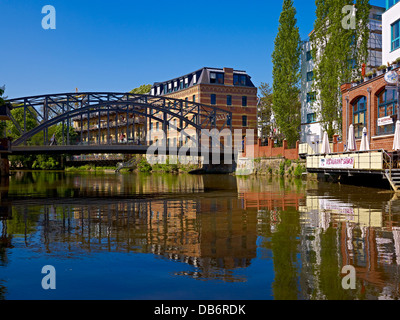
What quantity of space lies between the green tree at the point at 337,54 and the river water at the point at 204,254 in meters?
25.3

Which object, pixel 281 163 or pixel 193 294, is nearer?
pixel 193 294

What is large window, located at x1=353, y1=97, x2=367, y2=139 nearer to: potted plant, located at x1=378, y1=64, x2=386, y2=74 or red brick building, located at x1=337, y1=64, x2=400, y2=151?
red brick building, located at x1=337, y1=64, x2=400, y2=151

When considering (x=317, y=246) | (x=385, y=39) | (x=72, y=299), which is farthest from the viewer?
(x=385, y=39)

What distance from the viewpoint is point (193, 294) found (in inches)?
246

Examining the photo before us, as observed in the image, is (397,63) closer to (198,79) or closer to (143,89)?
(198,79)

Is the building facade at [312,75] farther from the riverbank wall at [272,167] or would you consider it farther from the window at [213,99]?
the window at [213,99]

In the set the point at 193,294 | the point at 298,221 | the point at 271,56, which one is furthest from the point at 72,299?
the point at 271,56

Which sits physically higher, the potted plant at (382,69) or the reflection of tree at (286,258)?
the potted plant at (382,69)

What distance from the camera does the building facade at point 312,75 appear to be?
44.3m

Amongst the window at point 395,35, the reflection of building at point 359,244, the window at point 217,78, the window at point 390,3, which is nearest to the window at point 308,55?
the window at point 390,3

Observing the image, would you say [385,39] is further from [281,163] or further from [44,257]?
[44,257]

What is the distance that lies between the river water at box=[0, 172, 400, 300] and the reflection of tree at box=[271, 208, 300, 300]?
0.02m

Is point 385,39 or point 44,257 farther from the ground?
point 385,39

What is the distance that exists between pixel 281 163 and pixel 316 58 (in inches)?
439
